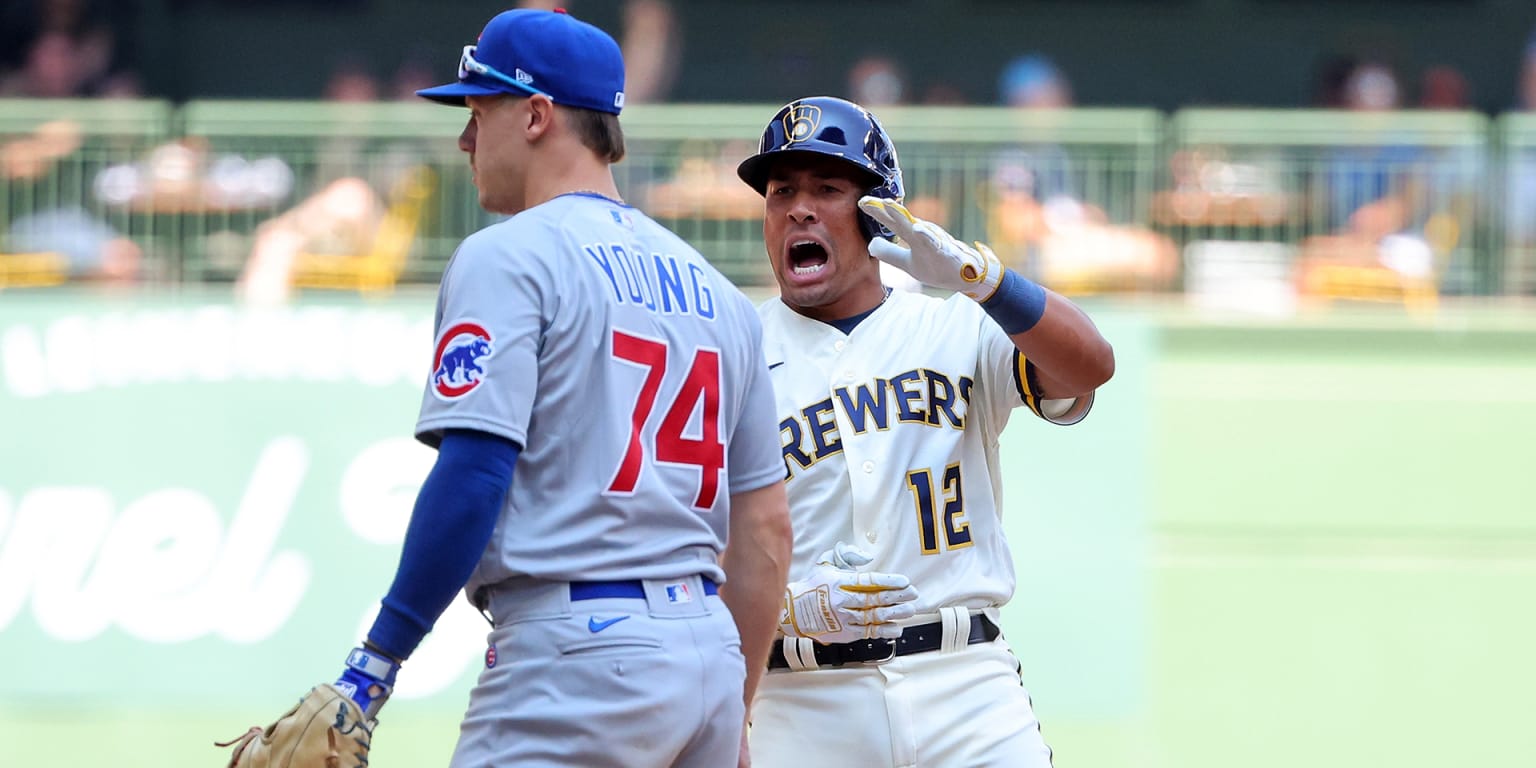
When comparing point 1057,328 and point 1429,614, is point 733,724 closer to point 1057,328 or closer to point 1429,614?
point 1057,328

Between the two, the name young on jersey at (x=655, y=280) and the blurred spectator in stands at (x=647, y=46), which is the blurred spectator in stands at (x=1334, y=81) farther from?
the name young on jersey at (x=655, y=280)

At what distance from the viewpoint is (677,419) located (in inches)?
104

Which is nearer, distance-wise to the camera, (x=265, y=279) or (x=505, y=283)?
(x=505, y=283)

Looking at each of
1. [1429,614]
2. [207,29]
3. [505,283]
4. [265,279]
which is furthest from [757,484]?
[207,29]

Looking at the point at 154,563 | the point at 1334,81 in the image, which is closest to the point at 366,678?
the point at 154,563

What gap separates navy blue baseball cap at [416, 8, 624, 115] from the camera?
2654 mm

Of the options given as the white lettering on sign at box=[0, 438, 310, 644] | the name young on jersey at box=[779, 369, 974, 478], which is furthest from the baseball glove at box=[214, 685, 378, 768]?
the white lettering on sign at box=[0, 438, 310, 644]

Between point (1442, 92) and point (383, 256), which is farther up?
point (1442, 92)

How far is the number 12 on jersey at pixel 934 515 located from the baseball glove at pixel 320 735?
119cm

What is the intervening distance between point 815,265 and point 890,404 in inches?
12.4

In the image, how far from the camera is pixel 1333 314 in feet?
27.3

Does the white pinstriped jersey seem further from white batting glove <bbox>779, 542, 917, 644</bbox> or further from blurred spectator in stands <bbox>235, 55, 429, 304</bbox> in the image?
blurred spectator in stands <bbox>235, 55, 429, 304</bbox>

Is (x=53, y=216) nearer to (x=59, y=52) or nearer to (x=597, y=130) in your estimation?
(x=59, y=52)

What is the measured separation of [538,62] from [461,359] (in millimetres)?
490
